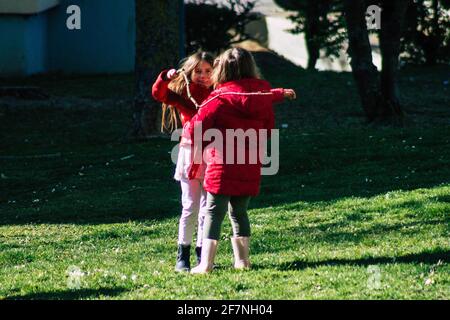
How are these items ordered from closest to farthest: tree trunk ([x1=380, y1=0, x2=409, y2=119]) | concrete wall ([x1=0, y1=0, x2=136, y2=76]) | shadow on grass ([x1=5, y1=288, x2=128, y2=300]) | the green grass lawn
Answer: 1. shadow on grass ([x1=5, y1=288, x2=128, y2=300])
2. the green grass lawn
3. tree trunk ([x1=380, y1=0, x2=409, y2=119])
4. concrete wall ([x1=0, y1=0, x2=136, y2=76])

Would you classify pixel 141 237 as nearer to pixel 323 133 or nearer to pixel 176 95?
pixel 176 95

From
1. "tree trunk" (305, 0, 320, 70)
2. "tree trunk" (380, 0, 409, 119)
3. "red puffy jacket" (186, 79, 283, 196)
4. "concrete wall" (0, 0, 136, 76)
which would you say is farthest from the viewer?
"concrete wall" (0, 0, 136, 76)

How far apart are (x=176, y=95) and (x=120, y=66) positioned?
16397 millimetres

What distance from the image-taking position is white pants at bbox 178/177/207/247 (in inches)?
281

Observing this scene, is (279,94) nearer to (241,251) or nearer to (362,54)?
(241,251)

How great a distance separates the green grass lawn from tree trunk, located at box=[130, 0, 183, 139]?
0.75m

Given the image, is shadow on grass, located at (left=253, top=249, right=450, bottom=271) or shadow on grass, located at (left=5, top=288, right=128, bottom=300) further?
shadow on grass, located at (left=253, top=249, right=450, bottom=271)

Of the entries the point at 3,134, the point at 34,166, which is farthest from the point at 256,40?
the point at 34,166

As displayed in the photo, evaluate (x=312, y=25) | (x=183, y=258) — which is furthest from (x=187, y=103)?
(x=312, y=25)

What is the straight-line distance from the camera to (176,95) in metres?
7.12

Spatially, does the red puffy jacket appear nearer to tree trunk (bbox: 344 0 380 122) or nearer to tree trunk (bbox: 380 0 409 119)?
tree trunk (bbox: 344 0 380 122)

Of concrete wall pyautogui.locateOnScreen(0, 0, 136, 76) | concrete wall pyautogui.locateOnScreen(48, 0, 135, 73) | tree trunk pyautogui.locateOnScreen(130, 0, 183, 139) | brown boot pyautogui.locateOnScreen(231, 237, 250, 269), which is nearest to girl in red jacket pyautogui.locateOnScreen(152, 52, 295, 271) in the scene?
brown boot pyautogui.locateOnScreen(231, 237, 250, 269)

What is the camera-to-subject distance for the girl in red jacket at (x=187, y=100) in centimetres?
707

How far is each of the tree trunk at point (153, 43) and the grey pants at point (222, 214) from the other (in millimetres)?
7785
